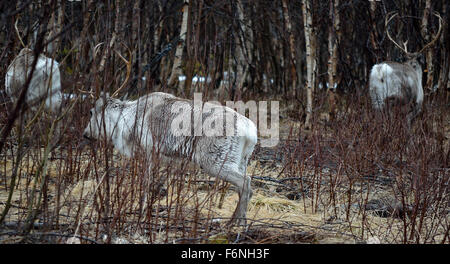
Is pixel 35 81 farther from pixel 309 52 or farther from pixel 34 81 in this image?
pixel 309 52

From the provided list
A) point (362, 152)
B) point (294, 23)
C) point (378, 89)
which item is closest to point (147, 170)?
point (362, 152)

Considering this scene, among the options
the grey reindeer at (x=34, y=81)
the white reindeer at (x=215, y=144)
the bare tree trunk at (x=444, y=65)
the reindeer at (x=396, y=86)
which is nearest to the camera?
the grey reindeer at (x=34, y=81)

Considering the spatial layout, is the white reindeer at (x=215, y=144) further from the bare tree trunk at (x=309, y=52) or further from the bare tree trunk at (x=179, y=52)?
the bare tree trunk at (x=309, y=52)

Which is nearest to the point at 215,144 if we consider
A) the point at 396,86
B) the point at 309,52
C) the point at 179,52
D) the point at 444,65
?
the point at 179,52

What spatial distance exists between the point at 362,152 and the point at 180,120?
2176mm

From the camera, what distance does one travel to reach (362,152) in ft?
17.8

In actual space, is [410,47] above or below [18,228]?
above

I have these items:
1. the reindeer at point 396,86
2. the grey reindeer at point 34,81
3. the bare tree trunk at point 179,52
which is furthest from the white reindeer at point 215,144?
the reindeer at point 396,86

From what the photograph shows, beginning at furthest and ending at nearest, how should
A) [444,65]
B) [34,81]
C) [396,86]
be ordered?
[444,65] < [396,86] < [34,81]

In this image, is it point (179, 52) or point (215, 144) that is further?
point (179, 52)

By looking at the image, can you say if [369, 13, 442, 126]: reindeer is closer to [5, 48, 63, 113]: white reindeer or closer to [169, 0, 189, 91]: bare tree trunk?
[169, 0, 189, 91]: bare tree trunk

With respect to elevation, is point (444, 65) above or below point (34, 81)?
above
